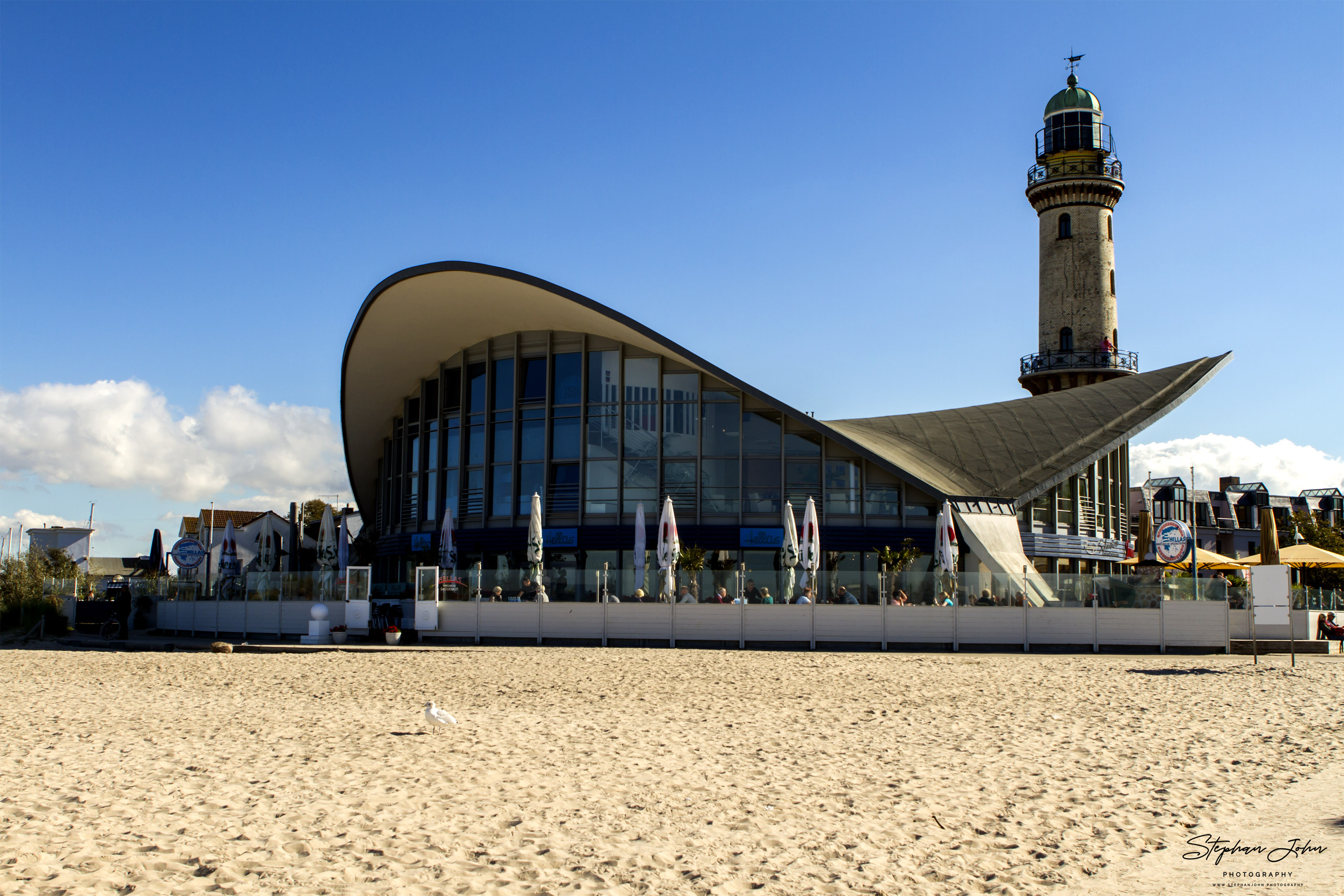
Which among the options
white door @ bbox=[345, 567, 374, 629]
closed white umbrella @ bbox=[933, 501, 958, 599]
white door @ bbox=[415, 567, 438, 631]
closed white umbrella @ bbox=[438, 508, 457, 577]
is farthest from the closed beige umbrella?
white door @ bbox=[345, 567, 374, 629]

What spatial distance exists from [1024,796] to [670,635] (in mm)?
16008

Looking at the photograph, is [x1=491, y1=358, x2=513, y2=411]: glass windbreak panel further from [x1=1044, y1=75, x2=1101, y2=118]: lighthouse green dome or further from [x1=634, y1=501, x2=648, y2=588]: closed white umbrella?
[x1=1044, y1=75, x2=1101, y2=118]: lighthouse green dome

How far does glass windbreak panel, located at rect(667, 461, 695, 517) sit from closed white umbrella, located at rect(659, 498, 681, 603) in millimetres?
5707

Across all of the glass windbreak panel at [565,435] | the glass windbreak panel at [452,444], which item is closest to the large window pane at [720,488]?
the glass windbreak panel at [565,435]

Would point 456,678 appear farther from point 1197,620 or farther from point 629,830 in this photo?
point 1197,620

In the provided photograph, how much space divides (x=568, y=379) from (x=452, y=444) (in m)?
5.26

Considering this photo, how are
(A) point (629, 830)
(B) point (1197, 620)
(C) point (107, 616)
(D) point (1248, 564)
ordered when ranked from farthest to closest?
(D) point (1248, 564) < (C) point (107, 616) < (B) point (1197, 620) < (A) point (629, 830)

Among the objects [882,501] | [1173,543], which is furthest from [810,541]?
[1173,543]

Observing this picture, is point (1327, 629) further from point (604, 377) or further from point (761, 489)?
point (604, 377)

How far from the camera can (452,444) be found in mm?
37469

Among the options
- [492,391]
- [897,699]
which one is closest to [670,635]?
[897,699]

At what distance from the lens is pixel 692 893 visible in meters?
6.34

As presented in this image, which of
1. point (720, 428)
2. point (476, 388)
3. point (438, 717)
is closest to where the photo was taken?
point (438, 717)

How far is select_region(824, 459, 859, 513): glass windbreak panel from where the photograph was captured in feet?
107
